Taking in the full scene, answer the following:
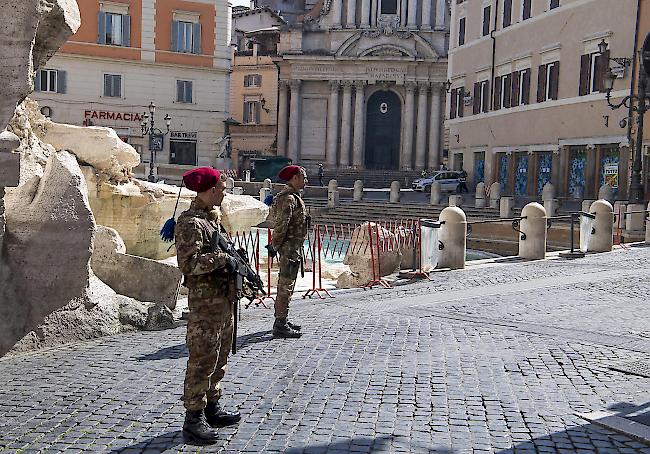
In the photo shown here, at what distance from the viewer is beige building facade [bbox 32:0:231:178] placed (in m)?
40.2

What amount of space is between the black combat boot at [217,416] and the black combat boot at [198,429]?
24cm

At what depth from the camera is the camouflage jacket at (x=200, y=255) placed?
510 centimetres

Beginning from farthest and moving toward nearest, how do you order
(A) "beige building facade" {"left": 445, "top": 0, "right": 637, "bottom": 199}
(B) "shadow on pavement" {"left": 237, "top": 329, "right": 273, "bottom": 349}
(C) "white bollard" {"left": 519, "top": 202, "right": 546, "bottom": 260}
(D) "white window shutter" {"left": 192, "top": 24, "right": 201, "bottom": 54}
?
(D) "white window shutter" {"left": 192, "top": 24, "right": 201, "bottom": 54}
(A) "beige building facade" {"left": 445, "top": 0, "right": 637, "bottom": 199}
(C) "white bollard" {"left": 519, "top": 202, "right": 546, "bottom": 260}
(B) "shadow on pavement" {"left": 237, "top": 329, "right": 273, "bottom": 349}

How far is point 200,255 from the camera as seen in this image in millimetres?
5109

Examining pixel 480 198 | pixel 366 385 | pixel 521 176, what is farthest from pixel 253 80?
pixel 366 385

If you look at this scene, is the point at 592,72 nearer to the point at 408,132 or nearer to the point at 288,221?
the point at 288,221

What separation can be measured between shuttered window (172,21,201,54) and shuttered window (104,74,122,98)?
3.20 m

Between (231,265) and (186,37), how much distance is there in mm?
38426

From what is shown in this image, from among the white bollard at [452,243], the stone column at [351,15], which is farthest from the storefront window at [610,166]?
the stone column at [351,15]

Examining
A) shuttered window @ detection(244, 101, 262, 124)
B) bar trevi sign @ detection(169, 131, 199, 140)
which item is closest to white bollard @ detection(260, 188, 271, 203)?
bar trevi sign @ detection(169, 131, 199, 140)

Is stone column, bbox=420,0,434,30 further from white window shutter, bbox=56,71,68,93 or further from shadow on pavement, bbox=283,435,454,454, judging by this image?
shadow on pavement, bbox=283,435,454,454

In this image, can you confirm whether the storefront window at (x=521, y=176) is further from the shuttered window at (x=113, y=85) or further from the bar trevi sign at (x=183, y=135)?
the shuttered window at (x=113, y=85)

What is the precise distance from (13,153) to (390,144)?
162 ft

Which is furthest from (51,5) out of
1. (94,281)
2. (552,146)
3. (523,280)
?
(552,146)
